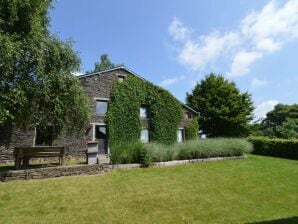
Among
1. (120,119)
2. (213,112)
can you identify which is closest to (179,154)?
(120,119)

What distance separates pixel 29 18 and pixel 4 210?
800cm

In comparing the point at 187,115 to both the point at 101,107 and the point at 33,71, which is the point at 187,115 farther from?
the point at 33,71

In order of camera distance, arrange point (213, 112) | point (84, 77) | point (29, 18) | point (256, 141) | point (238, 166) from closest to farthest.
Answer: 1. point (29, 18)
2. point (238, 166)
3. point (84, 77)
4. point (256, 141)
5. point (213, 112)

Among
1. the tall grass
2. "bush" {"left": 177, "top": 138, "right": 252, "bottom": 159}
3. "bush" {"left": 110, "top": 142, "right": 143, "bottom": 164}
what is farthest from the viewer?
"bush" {"left": 177, "top": 138, "right": 252, "bottom": 159}

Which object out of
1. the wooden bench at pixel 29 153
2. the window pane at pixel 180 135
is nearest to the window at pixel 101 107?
the window pane at pixel 180 135

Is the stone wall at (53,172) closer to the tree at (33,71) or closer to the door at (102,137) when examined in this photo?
the tree at (33,71)

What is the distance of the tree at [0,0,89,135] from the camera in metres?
9.90

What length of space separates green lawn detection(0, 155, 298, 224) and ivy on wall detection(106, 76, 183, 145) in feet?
29.3

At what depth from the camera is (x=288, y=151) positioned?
63.7 feet

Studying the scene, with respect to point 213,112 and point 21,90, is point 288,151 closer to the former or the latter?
point 213,112

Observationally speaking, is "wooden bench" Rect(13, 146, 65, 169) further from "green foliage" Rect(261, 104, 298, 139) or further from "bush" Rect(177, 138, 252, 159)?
"green foliage" Rect(261, 104, 298, 139)

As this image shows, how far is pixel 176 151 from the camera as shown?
13.8m

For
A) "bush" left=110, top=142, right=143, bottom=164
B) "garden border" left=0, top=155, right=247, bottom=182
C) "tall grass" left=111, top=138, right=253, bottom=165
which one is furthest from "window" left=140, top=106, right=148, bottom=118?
"garden border" left=0, top=155, right=247, bottom=182

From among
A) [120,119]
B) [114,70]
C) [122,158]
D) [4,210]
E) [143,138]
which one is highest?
[114,70]
